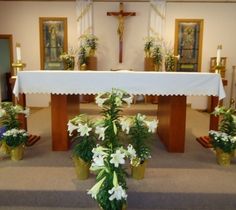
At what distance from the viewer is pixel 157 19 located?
259 inches

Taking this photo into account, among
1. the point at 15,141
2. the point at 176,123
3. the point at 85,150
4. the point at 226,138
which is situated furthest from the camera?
the point at 176,123

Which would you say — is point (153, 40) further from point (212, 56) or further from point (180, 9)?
point (212, 56)

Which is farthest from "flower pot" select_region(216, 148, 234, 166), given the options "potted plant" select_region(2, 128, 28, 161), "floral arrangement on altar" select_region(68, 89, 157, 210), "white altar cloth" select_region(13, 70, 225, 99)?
"potted plant" select_region(2, 128, 28, 161)

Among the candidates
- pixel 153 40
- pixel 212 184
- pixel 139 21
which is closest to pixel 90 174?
pixel 212 184

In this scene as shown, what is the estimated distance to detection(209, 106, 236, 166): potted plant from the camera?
2.96 meters

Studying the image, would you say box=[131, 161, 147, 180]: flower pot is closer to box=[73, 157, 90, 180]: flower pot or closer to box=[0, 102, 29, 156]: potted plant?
box=[73, 157, 90, 180]: flower pot

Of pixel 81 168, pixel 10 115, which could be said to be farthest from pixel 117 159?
pixel 10 115

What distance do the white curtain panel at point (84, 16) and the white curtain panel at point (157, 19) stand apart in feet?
4.66

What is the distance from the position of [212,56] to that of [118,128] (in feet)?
17.1

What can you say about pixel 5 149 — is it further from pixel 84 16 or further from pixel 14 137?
pixel 84 16

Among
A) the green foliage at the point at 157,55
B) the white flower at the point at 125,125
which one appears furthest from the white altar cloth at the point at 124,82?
the green foliage at the point at 157,55

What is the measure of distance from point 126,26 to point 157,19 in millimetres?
750

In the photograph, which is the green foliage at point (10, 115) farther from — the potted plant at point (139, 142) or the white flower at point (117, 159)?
the white flower at point (117, 159)

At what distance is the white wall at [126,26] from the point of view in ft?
21.6
